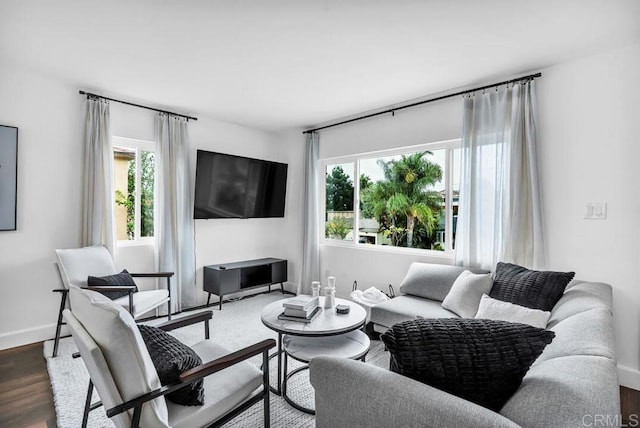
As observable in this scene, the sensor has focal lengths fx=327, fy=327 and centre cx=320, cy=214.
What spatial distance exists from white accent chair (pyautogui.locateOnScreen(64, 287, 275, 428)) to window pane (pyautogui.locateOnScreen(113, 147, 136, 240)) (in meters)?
2.44

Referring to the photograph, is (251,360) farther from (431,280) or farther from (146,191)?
(146,191)

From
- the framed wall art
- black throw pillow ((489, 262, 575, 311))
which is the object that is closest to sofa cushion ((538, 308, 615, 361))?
black throw pillow ((489, 262, 575, 311))

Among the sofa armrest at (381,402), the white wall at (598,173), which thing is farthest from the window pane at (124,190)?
the white wall at (598,173)

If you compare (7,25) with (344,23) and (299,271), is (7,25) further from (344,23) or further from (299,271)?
(299,271)

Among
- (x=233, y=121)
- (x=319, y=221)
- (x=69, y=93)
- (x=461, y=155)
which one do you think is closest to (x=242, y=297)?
(x=319, y=221)

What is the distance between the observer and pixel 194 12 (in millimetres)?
2068

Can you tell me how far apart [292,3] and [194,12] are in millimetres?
635

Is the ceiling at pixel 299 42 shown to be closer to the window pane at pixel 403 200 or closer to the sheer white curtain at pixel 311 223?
the window pane at pixel 403 200

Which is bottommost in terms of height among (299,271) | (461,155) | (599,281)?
(299,271)

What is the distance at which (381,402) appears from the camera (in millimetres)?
984

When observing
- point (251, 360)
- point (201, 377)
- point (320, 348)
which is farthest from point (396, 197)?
point (201, 377)

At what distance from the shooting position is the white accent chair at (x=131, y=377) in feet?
4.09

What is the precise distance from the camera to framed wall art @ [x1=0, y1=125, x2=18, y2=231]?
9.62 ft

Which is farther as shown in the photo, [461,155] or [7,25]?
[461,155]
